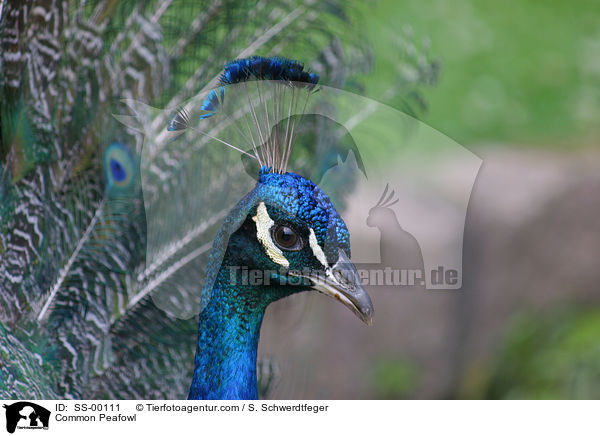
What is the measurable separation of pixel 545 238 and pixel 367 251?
2.35 ft

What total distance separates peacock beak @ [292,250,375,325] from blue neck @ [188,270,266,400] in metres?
0.15

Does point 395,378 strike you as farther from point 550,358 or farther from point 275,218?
point 275,218

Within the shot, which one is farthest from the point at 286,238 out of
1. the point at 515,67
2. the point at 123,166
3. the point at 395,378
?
the point at 515,67

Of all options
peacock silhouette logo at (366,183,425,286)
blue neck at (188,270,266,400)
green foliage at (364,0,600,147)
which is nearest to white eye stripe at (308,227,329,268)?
blue neck at (188,270,266,400)

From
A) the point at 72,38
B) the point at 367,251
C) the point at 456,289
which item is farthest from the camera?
the point at 456,289

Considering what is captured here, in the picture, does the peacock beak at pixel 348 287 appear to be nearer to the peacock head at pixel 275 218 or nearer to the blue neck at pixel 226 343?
the peacock head at pixel 275 218

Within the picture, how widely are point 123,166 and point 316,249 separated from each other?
48cm

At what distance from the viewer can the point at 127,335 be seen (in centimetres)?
124

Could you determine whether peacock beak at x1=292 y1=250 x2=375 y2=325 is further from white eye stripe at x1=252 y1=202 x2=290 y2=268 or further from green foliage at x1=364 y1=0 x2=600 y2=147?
green foliage at x1=364 y1=0 x2=600 y2=147

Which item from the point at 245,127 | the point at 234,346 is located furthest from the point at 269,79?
the point at 234,346

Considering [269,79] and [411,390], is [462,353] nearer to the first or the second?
[411,390]

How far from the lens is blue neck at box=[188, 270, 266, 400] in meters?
1.04
